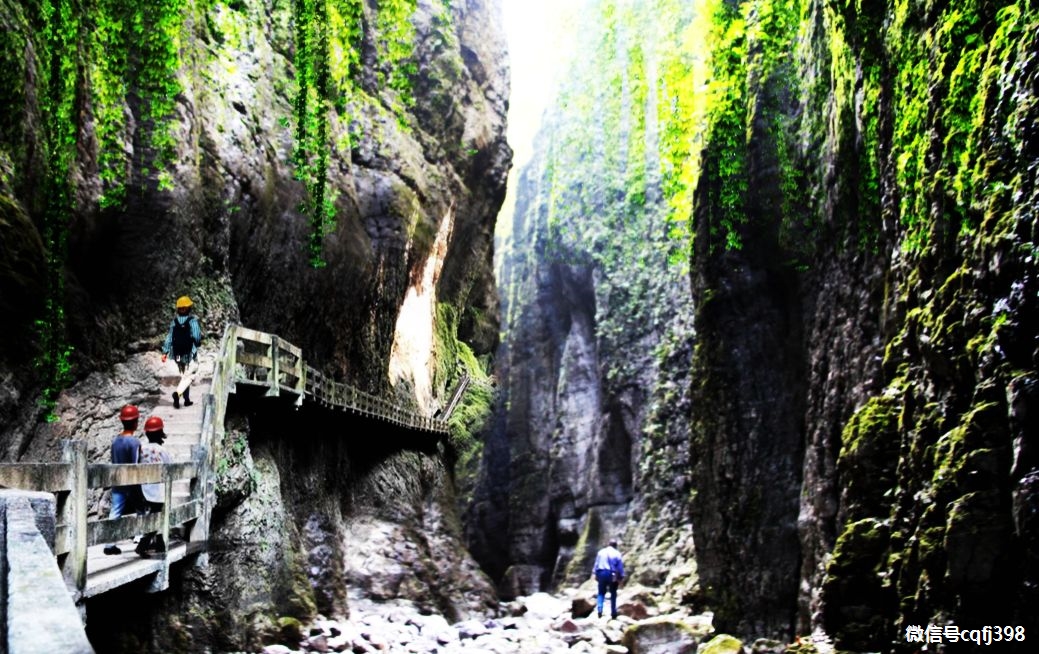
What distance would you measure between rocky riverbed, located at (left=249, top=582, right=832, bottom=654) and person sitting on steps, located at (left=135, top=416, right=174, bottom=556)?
18.9 feet

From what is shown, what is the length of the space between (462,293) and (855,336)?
21.7m

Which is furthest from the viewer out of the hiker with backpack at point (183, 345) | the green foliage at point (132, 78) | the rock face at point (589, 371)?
the rock face at point (589, 371)

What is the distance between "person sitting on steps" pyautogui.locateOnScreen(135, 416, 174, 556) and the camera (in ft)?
26.2

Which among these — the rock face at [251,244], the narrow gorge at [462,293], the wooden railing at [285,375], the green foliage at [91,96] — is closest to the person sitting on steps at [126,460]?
the narrow gorge at [462,293]

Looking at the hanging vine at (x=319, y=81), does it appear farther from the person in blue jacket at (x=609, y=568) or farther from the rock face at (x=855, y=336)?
the person in blue jacket at (x=609, y=568)

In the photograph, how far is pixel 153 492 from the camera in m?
8.30

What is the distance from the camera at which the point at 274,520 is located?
50.0 feet

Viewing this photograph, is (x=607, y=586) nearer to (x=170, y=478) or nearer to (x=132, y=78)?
(x=170, y=478)

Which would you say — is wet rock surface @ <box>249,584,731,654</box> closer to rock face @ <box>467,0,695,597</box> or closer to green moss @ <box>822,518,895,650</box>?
green moss @ <box>822,518,895,650</box>

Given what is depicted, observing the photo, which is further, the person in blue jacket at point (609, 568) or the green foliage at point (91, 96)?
the person in blue jacket at point (609, 568)

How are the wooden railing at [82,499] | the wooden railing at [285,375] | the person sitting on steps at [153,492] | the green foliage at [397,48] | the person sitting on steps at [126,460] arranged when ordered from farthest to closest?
the green foliage at [397,48], the wooden railing at [285,375], the person sitting on steps at [153,492], the person sitting on steps at [126,460], the wooden railing at [82,499]

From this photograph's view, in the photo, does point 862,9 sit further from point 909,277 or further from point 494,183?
point 494,183

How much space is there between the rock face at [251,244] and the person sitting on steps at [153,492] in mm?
1150

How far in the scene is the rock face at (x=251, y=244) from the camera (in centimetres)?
1121
